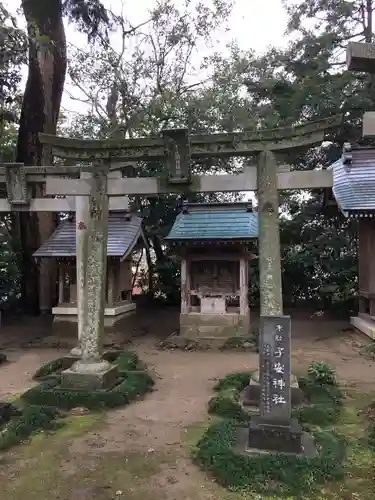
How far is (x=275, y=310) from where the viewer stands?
7480mm

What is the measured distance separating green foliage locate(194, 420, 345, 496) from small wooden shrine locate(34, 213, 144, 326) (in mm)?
8858

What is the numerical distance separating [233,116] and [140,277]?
8514 millimetres

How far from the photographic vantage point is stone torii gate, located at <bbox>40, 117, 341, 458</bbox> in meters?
7.71

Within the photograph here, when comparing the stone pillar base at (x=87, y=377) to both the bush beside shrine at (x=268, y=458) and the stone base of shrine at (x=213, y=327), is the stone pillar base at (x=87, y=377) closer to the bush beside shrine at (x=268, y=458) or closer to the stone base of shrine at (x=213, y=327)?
the bush beside shrine at (x=268, y=458)

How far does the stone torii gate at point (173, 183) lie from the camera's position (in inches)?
304

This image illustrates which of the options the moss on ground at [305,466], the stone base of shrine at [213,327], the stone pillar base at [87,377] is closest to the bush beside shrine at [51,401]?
the stone pillar base at [87,377]

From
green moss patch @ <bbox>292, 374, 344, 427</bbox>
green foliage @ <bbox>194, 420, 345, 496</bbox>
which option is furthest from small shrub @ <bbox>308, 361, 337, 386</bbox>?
green foliage @ <bbox>194, 420, 345, 496</bbox>

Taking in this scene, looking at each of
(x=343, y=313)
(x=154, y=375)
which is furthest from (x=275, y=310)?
(x=343, y=313)

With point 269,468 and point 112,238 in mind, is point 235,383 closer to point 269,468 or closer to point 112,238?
point 269,468

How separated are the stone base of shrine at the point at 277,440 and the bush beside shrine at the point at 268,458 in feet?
0.38

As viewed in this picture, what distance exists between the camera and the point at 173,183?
26.9ft

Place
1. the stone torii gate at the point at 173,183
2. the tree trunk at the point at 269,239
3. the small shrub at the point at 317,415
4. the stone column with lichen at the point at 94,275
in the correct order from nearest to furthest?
the small shrub at the point at 317,415 < the tree trunk at the point at 269,239 < the stone torii gate at the point at 173,183 < the stone column with lichen at the point at 94,275

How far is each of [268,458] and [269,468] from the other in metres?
0.18

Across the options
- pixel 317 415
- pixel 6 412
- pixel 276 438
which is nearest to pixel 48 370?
pixel 6 412
